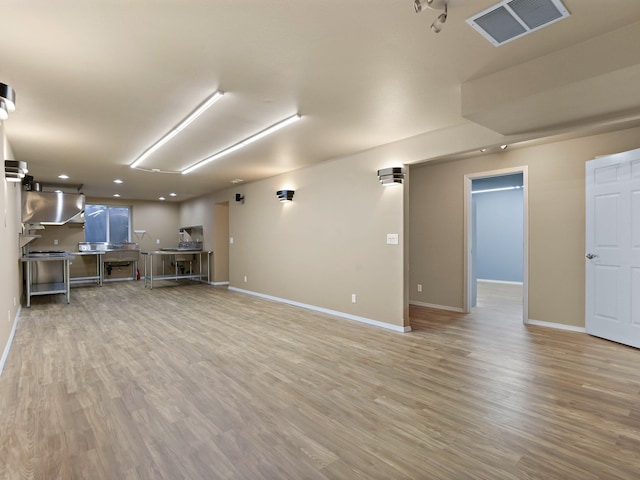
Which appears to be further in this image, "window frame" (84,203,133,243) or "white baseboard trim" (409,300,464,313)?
"window frame" (84,203,133,243)

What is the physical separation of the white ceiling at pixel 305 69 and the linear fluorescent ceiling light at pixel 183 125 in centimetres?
6

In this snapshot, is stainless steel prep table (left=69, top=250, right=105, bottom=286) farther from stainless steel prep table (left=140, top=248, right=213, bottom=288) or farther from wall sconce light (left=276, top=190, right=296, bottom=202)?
wall sconce light (left=276, top=190, right=296, bottom=202)

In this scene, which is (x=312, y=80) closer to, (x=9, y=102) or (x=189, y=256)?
(x=9, y=102)

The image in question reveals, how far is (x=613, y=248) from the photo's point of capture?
12.7ft

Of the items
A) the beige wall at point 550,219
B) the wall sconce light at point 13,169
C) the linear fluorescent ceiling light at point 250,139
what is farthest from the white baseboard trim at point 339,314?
the wall sconce light at point 13,169

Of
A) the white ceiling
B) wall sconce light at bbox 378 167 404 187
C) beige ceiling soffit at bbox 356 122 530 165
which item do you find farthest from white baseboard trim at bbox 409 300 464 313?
the white ceiling

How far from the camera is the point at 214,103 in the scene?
3.00 metres

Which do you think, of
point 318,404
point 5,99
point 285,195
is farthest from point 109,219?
point 318,404

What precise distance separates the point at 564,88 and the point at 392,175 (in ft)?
6.92

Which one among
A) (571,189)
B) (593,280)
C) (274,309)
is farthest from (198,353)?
(571,189)

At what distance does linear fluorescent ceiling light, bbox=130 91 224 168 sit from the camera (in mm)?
2895

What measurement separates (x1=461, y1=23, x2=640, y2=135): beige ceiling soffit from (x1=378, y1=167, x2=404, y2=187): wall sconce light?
138 cm

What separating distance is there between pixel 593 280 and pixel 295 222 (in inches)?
172

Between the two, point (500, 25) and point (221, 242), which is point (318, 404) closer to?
point (500, 25)
